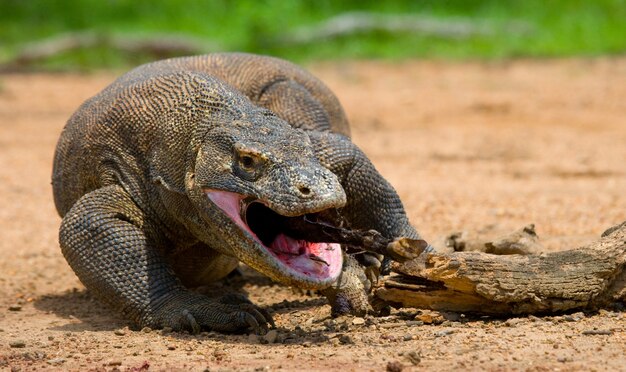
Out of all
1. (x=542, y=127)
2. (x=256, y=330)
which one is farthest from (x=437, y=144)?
(x=256, y=330)

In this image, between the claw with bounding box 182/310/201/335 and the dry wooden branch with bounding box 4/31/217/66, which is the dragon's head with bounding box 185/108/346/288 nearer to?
the claw with bounding box 182/310/201/335

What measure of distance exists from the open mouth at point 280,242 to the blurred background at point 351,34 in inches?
453

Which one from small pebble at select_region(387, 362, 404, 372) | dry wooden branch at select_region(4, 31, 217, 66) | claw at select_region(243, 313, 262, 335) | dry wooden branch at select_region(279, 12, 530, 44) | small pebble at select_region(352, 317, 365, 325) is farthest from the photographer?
dry wooden branch at select_region(279, 12, 530, 44)

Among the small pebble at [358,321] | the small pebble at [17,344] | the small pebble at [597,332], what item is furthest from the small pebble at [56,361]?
the small pebble at [597,332]

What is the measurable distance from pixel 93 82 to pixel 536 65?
19.9 ft

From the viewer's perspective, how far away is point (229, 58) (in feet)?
19.9

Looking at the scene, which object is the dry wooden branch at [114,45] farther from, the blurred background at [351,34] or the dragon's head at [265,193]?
the dragon's head at [265,193]

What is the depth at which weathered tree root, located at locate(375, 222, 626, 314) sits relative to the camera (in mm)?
4391

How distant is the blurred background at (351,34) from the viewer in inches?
637

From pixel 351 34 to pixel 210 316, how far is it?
42.0 feet

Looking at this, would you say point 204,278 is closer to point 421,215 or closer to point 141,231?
point 141,231

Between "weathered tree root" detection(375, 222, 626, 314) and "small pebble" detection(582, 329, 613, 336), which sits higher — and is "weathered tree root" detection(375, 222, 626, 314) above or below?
above

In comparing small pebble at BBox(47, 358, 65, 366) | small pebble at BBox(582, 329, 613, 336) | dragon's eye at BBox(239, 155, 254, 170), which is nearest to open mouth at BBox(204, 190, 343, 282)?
dragon's eye at BBox(239, 155, 254, 170)

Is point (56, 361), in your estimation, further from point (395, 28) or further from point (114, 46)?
point (395, 28)
